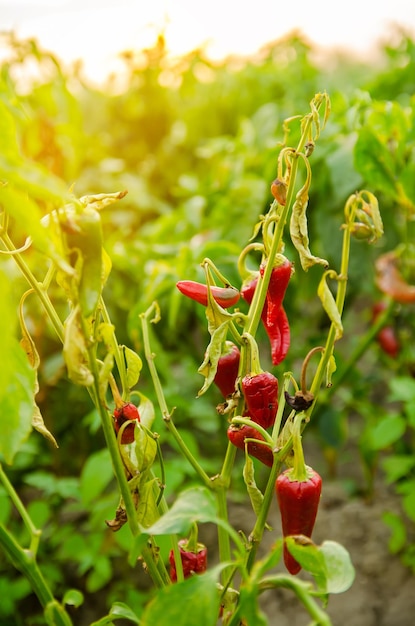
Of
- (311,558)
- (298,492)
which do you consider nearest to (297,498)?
(298,492)

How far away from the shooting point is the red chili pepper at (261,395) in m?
0.71

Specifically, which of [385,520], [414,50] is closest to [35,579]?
[385,520]

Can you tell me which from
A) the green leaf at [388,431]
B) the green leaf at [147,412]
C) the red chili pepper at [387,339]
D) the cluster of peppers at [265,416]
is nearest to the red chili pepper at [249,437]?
the cluster of peppers at [265,416]

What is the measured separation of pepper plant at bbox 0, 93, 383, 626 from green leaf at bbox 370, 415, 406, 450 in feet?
2.54

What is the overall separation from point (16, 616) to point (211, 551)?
0.47 metres

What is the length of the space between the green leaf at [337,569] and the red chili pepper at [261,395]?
152 millimetres

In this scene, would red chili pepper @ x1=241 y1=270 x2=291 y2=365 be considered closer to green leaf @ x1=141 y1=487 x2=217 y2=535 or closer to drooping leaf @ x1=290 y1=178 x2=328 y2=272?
drooping leaf @ x1=290 y1=178 x2=328 y2=272

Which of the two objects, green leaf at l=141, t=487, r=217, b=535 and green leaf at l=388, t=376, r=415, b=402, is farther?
green leaf at l=388, t=376, r=415, b=402

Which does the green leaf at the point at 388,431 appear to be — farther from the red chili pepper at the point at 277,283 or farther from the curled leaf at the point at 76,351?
the curled leaf at the point at 76,351

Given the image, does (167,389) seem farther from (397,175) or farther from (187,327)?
(397,175)

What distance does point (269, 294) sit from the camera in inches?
30.7

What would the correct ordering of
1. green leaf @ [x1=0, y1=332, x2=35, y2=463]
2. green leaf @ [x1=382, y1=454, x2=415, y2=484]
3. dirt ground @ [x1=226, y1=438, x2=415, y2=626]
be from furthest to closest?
green leaf @ [x1=382, y1=454, x2=415, y2=484] → dirt ground @ [x1=226, y1=438, x2=415, y2=626] → green leaf @ [x1=0, y1=332, x2=35, y2=463]

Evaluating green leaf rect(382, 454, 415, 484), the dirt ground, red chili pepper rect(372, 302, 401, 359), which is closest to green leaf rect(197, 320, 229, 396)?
the dirt ground

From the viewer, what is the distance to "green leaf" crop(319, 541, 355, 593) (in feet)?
2.05
